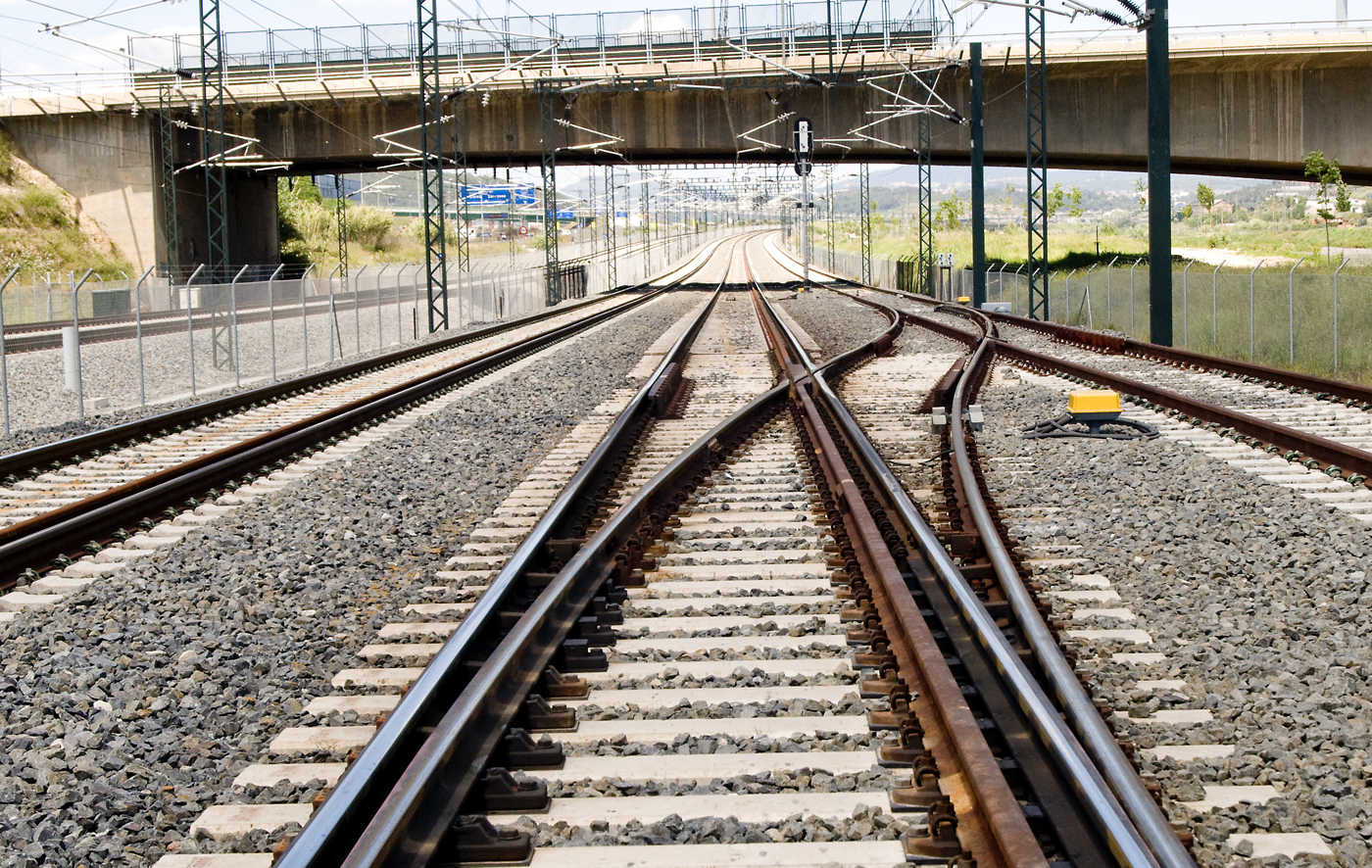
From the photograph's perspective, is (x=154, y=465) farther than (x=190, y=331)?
No

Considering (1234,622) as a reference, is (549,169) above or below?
above

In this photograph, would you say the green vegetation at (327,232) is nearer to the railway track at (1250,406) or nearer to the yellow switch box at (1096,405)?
the railway track at (1250,406)

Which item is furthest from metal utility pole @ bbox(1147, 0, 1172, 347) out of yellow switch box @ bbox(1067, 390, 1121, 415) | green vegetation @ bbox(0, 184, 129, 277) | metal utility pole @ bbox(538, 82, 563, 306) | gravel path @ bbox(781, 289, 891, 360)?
green vegetation @ bbox(0, 184, 129, 277)

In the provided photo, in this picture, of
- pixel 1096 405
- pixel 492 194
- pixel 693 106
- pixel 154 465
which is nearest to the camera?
pixel 1096 405

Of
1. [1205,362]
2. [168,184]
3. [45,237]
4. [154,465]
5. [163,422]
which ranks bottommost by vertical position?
[154,465]

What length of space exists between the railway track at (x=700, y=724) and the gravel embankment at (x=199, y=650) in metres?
0.25

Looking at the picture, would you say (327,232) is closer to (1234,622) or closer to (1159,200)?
(1159,200)

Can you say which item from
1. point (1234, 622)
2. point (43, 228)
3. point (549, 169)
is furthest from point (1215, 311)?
point (43, 228)

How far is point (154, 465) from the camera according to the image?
44.0 ft

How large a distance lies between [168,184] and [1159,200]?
45.5m

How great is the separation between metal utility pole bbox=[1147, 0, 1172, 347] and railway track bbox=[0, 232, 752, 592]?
11967 millimetres

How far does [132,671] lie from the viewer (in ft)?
21.1

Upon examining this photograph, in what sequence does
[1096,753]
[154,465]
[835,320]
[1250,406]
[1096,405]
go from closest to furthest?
1. [1096,753]
2. [1096,405]
3. [154,465]
4. [1250,406]
5. [835,320]

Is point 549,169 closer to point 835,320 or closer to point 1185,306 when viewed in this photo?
point 835,320
